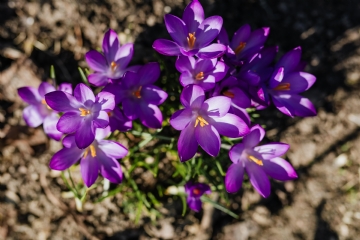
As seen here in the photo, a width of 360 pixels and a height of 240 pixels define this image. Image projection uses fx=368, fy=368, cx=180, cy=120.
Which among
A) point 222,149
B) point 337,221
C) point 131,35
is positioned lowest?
point 337,221

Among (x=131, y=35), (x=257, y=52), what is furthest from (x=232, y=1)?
(x=257, y=52)

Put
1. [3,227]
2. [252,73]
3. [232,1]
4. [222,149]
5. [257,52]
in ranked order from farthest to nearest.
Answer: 1. [232,1]
2. [3,227]
3. [222,149]
4. [257,52]
5. [252,73]

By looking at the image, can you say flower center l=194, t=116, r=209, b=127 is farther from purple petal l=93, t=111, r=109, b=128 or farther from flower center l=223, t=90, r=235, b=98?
purple petal l=93, t=111, r=109, b=128

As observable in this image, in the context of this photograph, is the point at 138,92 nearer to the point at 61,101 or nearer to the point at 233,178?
the point at 61,101

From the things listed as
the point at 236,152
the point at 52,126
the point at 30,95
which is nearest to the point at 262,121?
the point at 236,152

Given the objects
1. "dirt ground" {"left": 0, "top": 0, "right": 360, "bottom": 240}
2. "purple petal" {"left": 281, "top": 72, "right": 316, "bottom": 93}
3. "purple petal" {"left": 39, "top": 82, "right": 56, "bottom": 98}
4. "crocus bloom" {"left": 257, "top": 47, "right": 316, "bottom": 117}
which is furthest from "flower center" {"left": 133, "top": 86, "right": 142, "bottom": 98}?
"dirt ground" {"left": 0, "top": 0, "right": 360, "bottom": 240}

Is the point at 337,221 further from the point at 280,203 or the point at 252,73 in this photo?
the point at 252,73

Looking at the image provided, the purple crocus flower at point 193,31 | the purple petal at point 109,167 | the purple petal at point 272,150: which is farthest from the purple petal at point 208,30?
the purple petal at point 109,167
